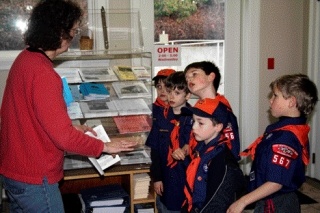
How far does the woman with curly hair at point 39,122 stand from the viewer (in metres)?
1.88

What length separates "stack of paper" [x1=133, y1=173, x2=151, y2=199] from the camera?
329 centimetres

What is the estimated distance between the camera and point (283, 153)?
2.09m

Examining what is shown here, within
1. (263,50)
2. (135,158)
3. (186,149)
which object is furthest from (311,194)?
(186,149)

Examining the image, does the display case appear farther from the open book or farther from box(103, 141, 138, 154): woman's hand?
box(103, 141, 138, 154): woman's hand

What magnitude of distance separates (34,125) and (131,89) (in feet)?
4.87

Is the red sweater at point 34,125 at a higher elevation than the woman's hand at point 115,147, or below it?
higher

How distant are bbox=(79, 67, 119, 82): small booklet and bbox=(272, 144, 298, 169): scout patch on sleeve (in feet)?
5.05

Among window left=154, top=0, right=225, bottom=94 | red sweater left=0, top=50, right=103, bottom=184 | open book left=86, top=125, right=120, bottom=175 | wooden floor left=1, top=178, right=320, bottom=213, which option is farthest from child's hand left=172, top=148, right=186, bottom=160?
window left=154, top=0, right=225, bottom=94

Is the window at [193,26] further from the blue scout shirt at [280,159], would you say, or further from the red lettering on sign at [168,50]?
the blue scout shirt at [280,159]

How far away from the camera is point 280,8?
4566mm

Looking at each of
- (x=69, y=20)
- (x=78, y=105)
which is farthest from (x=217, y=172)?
(x=78, y=105)

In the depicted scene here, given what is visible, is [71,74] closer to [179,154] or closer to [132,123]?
[132,123]

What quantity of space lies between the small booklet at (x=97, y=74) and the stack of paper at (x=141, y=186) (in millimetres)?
760

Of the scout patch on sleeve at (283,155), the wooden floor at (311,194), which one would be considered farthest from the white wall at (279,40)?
the scout patch on sleeve at (283,155)
